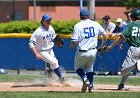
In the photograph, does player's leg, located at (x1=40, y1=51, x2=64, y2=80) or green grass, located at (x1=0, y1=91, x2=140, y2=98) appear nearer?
green grass, located at (x1=0, y1=91, x2=140, y2=98)

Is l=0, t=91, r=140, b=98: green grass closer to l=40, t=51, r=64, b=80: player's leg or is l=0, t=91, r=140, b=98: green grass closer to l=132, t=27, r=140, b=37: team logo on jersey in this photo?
l=132, t=27, r=140, b=37: team logo on jersey

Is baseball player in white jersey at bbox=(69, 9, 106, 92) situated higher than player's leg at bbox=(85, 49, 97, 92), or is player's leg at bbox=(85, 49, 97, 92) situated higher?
baseball player in white jersey at bbox=(69, 9, 106, 92)

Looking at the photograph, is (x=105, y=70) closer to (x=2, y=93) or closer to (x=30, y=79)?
(x=30, y=79)

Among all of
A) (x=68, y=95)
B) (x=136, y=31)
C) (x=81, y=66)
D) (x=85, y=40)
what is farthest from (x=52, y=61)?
(x=136, y=31)

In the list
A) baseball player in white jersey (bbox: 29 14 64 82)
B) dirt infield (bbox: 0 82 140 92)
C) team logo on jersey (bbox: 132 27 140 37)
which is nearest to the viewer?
team logo on jersey (bbox: 132 27 140 37)

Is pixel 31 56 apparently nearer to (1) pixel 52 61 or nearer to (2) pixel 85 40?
(1) pixel 52 61

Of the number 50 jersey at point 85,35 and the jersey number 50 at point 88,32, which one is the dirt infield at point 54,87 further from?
the jersey number 50 at point 88,32

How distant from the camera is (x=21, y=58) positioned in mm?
20266

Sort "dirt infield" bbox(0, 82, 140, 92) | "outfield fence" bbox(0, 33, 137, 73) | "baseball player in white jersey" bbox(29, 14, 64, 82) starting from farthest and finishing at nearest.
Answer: "outfield fence" bbox(0, 33, 137, 73)
"baseball player in white jersey" bbox(29, 14, 64, 82)
"dirt infield" bbox(0, 82, 140, 92)

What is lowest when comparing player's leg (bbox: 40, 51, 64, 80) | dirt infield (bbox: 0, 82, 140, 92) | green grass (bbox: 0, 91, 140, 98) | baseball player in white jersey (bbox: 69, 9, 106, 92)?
dirt infield (bbox: 0, 82, 140, 92)

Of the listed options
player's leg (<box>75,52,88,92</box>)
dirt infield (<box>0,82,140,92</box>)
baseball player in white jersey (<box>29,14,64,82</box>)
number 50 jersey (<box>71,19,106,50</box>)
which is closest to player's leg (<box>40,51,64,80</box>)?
baseball player in white jersey (<box>29,14,64,82</box>)

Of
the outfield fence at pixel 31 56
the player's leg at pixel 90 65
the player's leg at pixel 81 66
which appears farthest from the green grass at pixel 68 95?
the outfield fence at pixel 31 56

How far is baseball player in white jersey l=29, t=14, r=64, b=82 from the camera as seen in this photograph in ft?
49.0

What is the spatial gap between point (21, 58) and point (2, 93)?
24.3 feet
